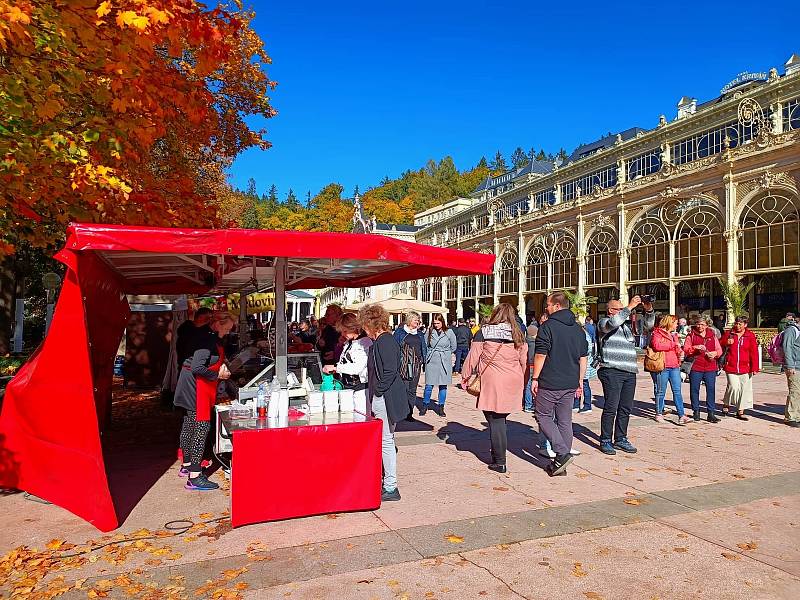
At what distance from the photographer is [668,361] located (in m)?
9.82

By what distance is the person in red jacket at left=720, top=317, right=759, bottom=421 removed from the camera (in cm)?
979

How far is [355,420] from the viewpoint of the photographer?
558cm

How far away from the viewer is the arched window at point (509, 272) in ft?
144

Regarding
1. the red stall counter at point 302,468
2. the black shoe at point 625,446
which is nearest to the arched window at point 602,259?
the black shoe at point 625,446

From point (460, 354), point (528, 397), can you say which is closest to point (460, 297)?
point (460, 354)

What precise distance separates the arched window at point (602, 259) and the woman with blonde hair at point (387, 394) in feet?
98.8

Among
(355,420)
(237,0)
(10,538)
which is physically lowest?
(10,538)

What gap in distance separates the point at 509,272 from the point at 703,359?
116 feet

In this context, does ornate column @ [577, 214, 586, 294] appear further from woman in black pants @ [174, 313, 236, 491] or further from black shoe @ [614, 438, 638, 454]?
A: woman in black pants @ [174, 313, 236, 491]

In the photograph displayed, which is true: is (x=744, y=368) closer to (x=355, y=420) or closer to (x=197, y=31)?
(x=355, y=420)

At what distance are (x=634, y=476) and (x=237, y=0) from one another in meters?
8.62

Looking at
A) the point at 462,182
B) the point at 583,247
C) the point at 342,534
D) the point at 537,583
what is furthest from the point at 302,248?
the point at 462,182

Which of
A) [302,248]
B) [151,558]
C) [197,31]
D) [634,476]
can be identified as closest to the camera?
[151,558]

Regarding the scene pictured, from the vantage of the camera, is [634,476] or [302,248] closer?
[302,248]
